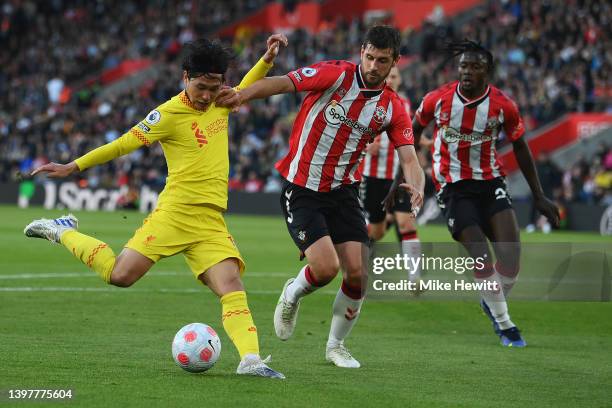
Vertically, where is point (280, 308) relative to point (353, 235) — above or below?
below

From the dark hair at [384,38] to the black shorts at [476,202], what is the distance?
2.32 meters

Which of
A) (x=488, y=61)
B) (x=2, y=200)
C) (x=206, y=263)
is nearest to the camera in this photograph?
(x=206, y=263)

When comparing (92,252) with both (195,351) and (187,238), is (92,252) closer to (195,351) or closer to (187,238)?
(187,238)

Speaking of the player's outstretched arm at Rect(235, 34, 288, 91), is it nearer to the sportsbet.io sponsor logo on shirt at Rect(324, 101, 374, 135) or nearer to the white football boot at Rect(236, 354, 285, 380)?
the sportsbet.io sponsor logo on shirt at Rect(324, 101, 374, 135)

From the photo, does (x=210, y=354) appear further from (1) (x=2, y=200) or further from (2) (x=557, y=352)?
(1) (x=2, y=200)

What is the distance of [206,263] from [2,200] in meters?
30.4

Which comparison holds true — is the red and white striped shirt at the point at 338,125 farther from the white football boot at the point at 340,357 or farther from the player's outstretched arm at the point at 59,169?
the player's outstretched arm at the point at 59,169

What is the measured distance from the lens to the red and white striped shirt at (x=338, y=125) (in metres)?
8.34

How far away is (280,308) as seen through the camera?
348 inches

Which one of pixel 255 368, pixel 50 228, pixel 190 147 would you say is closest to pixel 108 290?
pixel 50 228

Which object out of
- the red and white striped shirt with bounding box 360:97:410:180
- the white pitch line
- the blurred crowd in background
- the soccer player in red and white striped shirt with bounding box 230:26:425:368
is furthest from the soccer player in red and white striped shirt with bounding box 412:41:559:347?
the blurred crowd in background

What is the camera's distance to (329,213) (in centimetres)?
849

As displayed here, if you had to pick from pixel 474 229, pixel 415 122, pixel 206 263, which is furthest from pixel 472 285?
pixel 206 263

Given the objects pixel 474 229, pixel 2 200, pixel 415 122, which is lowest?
pixel 2 200
